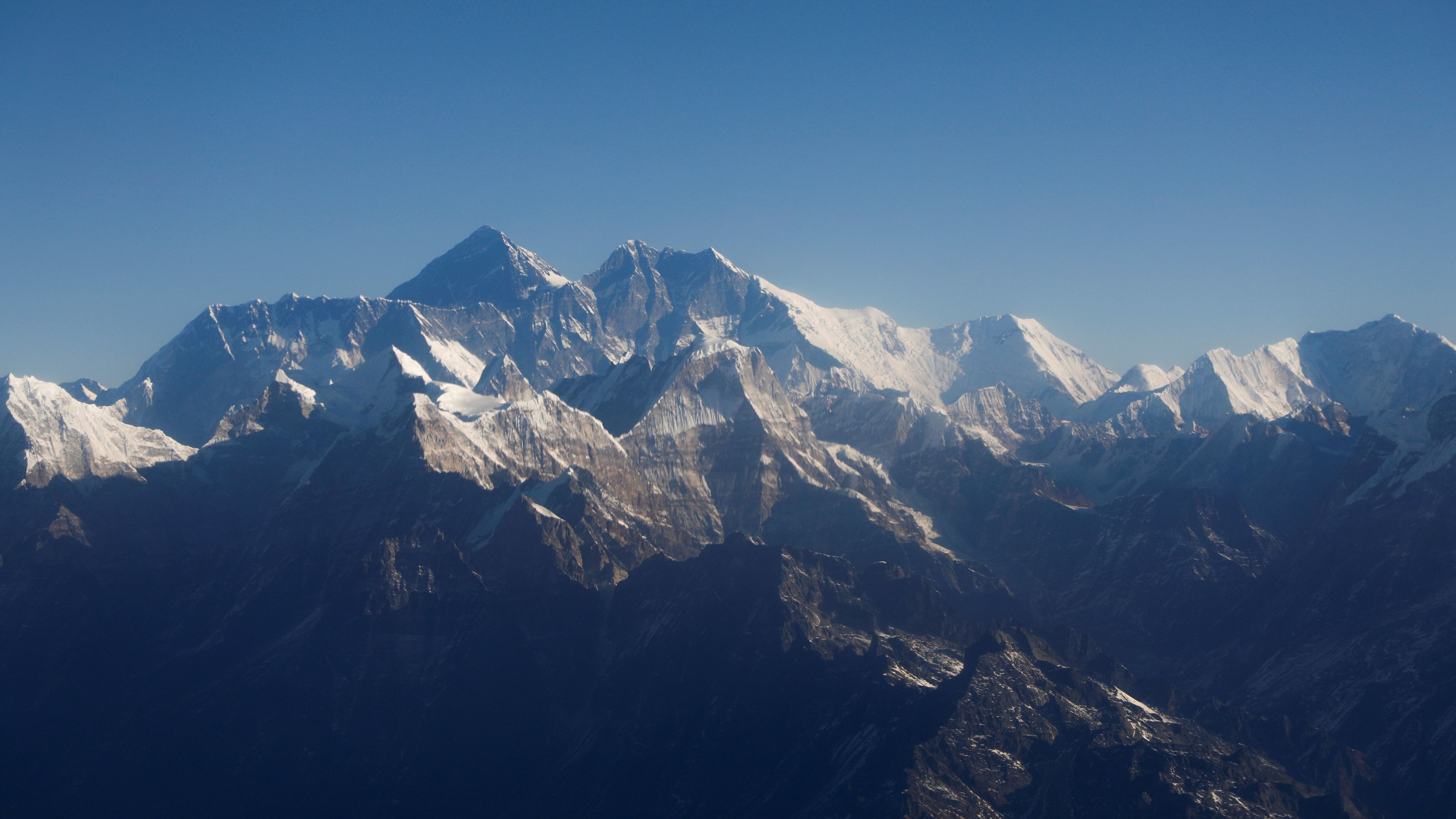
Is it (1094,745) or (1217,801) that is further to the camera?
(1094,745)

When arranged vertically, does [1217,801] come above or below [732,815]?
above

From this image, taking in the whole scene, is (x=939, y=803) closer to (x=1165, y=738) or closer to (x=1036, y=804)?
(x=1036, y=804)

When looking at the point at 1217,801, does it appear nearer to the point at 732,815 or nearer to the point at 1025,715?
the point at 1025,715

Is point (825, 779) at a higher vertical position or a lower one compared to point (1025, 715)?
lower

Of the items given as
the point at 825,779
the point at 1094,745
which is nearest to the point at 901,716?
the point at 825,779

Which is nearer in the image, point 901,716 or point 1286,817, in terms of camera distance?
point 1286,817

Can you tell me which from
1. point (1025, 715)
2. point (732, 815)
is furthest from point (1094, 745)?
point (732, 815)

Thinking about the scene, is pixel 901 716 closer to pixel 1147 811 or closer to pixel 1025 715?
pixel 1025 715
